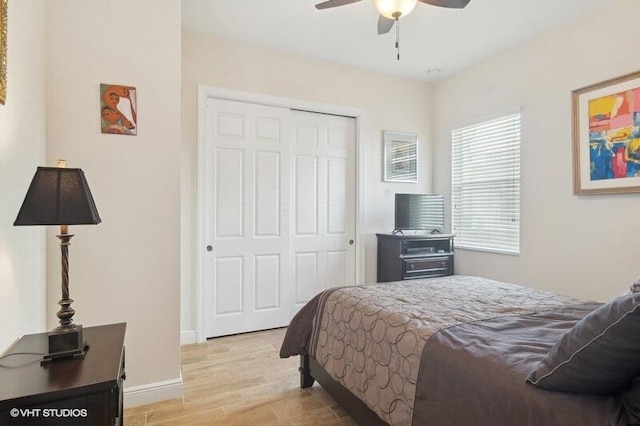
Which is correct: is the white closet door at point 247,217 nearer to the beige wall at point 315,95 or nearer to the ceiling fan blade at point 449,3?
the beige wall at point 315,95

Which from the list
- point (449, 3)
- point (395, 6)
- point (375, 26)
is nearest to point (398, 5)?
point (395, 6)

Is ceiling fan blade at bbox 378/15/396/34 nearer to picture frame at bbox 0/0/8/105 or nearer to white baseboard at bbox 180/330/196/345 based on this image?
picture frame at bbox 0/0/8/105

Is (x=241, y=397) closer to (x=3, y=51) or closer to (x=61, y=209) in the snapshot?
(x=61, y=209)

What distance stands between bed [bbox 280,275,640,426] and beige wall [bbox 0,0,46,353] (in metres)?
1.42

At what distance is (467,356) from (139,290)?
1908 millimetres

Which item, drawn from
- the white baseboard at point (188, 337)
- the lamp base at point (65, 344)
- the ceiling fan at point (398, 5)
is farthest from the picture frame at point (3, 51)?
the white baseboard at point (188, 337)

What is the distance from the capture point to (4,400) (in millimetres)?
987

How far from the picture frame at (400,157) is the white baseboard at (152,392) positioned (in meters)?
3.03

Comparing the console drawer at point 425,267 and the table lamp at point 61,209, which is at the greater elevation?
the table lamp at point 61,209

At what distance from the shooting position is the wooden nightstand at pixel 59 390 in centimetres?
102

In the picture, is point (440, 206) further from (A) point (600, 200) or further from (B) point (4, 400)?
(B) point (4, 400)

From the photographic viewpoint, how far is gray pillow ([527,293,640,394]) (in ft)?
2.91

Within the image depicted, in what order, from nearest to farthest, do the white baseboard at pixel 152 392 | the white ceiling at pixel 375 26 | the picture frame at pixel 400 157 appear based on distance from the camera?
the white baseboard at pixel 152 392, the white ceiling at pixel 375 26, the picture frame at pixel 400 157

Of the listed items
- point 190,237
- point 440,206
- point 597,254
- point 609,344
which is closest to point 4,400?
point 609,344
